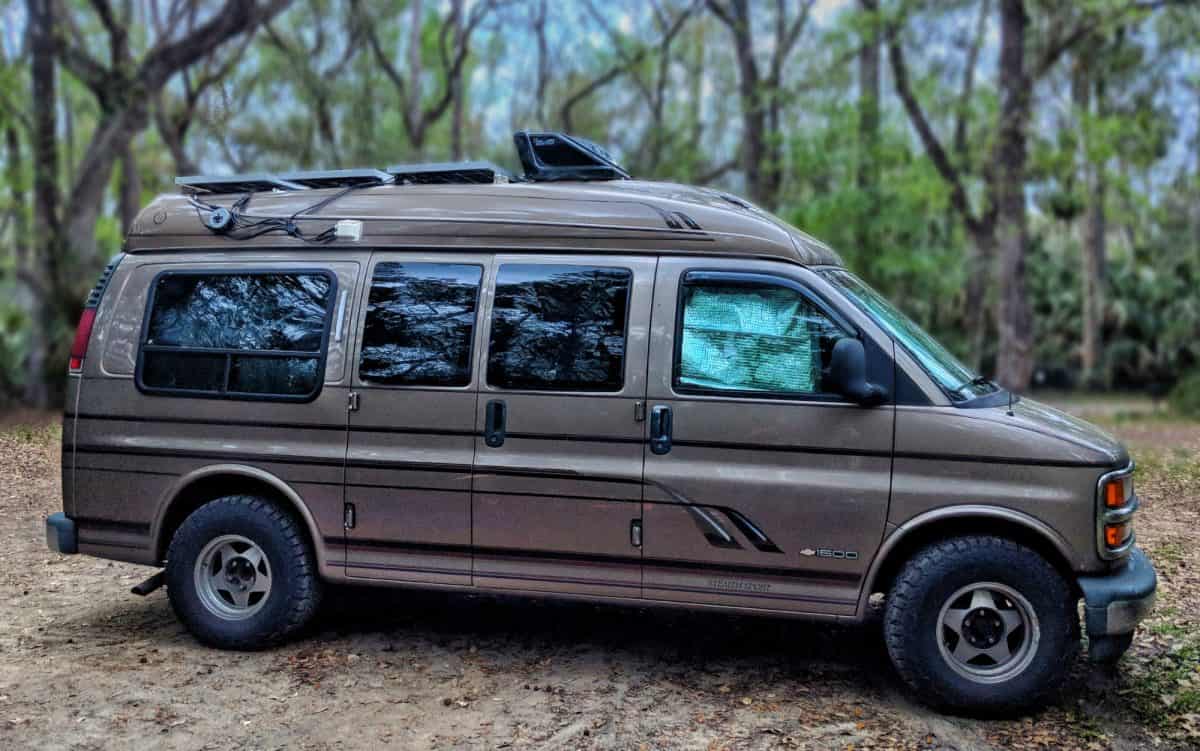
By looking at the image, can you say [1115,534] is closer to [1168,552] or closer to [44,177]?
[1168,552]

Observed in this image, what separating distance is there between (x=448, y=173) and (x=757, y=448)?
2.40 metres

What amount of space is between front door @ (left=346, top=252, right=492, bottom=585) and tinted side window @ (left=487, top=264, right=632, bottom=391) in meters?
0.16

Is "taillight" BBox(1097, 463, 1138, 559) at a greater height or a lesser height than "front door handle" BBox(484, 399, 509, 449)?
lesser

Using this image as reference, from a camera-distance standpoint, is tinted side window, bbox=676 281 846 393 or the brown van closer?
the brown van

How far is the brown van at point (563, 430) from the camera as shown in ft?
16.8

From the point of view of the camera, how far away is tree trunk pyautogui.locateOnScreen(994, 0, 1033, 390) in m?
17.6

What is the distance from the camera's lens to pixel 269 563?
19.8ft

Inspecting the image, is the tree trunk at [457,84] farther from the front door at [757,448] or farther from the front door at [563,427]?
the front door at [757,448]

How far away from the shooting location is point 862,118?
2416 cm

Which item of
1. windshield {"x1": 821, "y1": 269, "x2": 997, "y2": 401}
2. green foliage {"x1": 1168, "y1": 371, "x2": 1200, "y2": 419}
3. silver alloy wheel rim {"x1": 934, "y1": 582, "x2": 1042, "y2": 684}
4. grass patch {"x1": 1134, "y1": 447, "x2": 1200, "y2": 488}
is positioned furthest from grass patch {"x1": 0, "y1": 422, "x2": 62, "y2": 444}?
green foliage {"x1": 1168, "y1": 371, "x2": 1200, "y2": 419}

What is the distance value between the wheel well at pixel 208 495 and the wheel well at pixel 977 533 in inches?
126

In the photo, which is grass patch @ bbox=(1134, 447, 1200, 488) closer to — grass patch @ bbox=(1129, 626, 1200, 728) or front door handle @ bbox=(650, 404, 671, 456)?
grass patch @ bbox=(1129, 626, 1200, 728)

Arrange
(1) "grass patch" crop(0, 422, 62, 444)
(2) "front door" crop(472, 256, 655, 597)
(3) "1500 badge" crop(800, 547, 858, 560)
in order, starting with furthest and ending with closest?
1. (1) "grass patch" crop(0, 422, 62, 444)
2. (2) "front door" crop(472, 256, 655, 597)
3. (3) "1500 badge" crop(800, 547, 858, 560)

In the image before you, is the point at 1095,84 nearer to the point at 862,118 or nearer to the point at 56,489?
the point at 862,118
